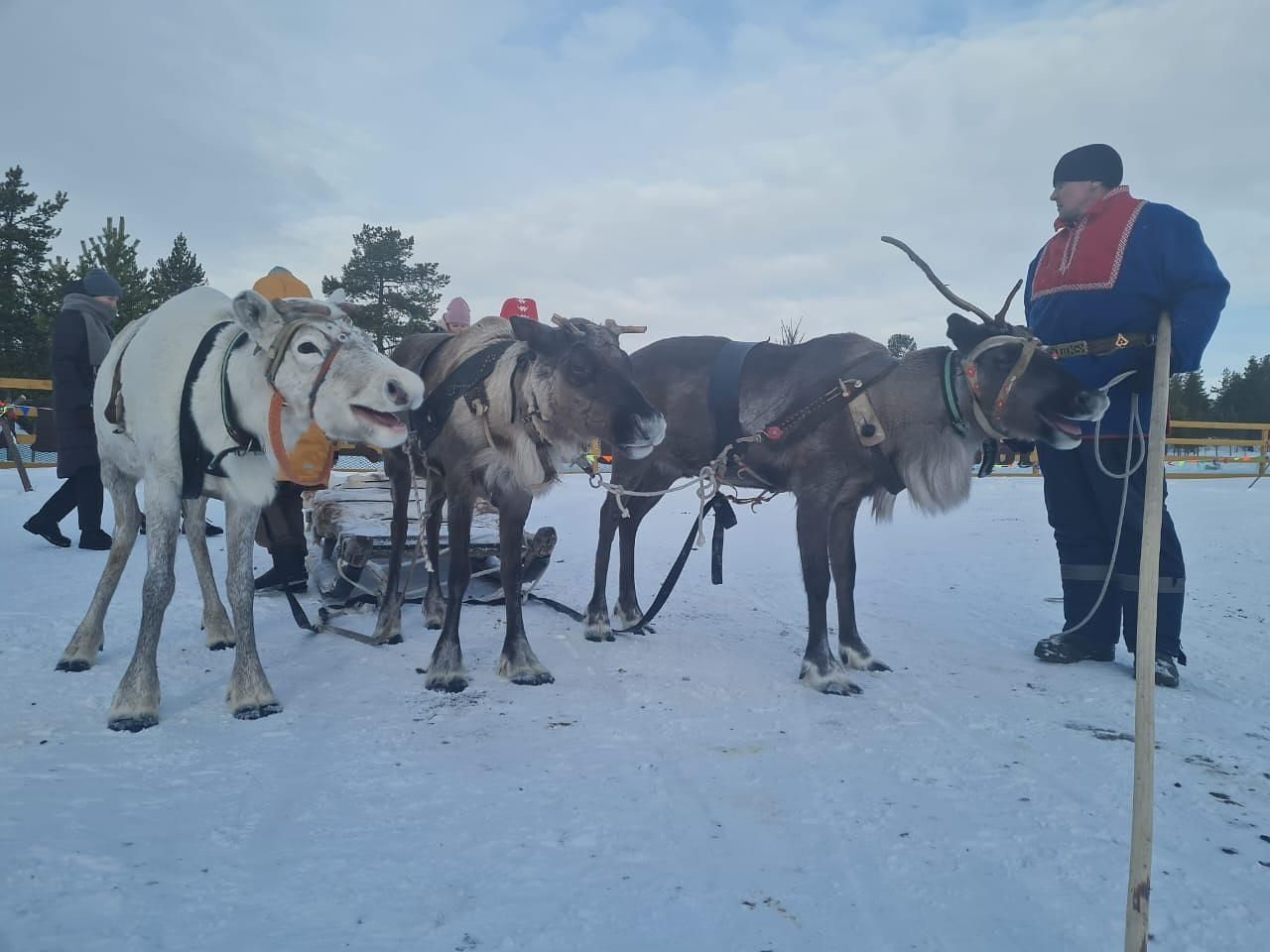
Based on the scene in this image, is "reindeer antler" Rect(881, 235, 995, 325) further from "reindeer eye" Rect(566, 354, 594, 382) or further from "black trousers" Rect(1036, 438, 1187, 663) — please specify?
"reindeer eye" Rect(566, 354, 594, 382)

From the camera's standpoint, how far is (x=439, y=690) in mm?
3656

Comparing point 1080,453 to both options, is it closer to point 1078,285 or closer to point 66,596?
point 1078,285

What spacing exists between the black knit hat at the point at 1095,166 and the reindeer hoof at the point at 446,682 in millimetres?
4273

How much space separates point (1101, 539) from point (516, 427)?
11.2 ft

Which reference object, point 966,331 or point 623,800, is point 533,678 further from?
point 966,331

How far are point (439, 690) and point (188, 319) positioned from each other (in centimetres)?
207

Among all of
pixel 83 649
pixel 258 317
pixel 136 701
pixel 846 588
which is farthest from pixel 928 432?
pixel 83 649

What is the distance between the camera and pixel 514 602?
154 inches

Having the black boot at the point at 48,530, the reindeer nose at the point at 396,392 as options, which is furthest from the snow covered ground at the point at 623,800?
the black boot at the point at 48,530

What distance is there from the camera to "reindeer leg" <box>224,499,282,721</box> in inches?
127

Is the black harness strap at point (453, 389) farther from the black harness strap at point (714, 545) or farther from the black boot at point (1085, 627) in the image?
the black boot at point (1085, 627)

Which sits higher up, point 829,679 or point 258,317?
point 258,317

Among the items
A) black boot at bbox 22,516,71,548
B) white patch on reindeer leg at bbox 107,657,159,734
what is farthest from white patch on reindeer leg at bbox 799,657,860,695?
black boot at bbox 22,516,71,548

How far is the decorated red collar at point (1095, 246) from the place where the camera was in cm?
407
